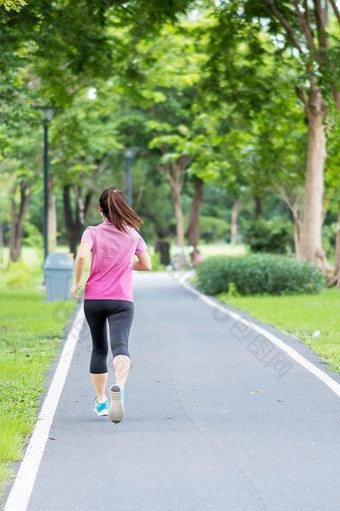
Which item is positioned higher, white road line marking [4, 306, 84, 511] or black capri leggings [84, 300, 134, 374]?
black capri leggings [84, 300, 134, 374]

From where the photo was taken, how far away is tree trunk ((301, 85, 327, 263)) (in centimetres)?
2002

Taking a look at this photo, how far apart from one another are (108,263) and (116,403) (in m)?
1.04

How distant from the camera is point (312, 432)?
609 cm

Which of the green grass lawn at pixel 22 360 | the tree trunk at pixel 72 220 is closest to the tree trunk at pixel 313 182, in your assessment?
the green grass lawn at pixel 22 360

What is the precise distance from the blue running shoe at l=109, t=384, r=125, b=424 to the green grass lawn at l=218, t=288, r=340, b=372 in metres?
3.34

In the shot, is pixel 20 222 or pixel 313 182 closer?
pixel 313 182

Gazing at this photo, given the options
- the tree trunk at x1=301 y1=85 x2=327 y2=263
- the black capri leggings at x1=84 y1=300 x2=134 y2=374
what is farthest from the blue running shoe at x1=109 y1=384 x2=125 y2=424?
the tree trunk at x1=301 y1=85 x2=327 y2=263

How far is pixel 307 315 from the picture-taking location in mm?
14086

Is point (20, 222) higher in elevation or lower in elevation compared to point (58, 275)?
higher

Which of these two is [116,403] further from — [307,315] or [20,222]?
[20,222]

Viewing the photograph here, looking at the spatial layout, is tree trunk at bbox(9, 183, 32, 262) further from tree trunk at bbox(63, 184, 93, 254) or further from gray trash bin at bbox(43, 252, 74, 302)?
gray trash bin at bbox(43, 252, 74, 302)

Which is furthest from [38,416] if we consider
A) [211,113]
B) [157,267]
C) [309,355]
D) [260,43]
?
[157,267]

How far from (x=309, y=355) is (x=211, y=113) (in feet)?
46.2

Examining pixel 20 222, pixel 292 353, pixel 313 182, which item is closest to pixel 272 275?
pixel 313 182
